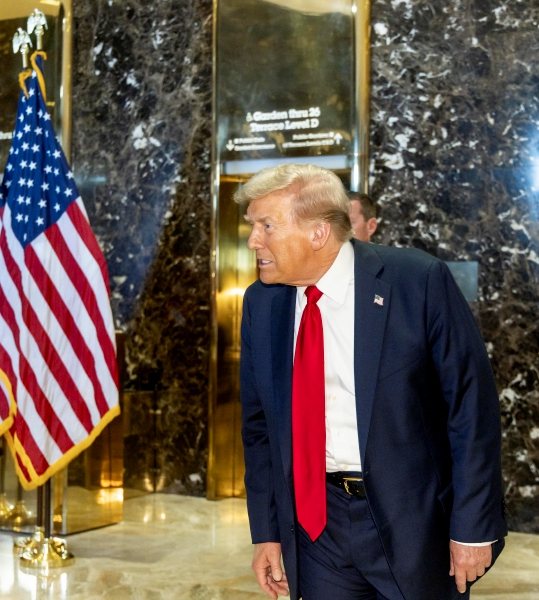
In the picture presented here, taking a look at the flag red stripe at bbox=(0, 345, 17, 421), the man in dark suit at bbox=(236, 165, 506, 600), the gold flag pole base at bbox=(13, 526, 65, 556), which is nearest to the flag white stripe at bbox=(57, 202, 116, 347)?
the flag red stripe at bbox=(0, 345, 17, 421)

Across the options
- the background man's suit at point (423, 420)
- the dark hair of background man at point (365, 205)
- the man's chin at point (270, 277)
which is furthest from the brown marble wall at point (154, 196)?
the background man's suit at point (423, 420)

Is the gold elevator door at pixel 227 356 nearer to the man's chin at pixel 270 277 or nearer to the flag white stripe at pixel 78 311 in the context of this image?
the flag white stripe at pixel 78 311

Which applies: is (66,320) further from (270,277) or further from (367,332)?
(367,332)

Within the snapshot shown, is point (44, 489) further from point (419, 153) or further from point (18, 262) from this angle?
point (419, 153)

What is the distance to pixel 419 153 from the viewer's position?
18.4ft

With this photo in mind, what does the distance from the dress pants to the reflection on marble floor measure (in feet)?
6.65

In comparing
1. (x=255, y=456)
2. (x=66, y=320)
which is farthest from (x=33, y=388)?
(x=255, y=456)

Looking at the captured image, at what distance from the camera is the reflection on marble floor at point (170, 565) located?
13.8ft

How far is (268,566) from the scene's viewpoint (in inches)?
93.0

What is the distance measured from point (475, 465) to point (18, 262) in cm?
328

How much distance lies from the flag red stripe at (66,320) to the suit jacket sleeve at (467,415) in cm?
297

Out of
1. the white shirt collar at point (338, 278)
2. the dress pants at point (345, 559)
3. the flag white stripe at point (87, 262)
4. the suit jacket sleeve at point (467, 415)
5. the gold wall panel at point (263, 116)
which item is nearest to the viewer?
the suit jacket sleeve at point (467, 415)

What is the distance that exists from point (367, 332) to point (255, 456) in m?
0.54

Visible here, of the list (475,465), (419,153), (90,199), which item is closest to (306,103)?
(419,153)
